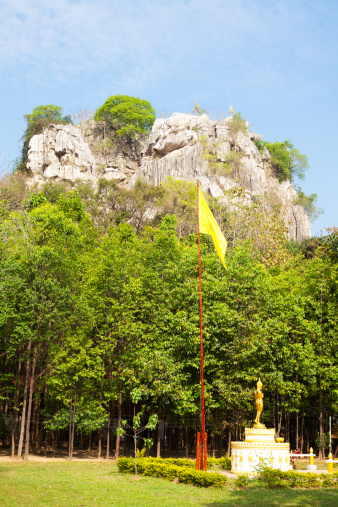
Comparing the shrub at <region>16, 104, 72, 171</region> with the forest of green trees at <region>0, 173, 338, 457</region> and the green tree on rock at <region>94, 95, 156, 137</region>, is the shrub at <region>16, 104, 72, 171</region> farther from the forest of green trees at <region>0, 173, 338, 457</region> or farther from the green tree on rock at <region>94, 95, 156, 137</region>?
the forest of green trees at <region>0, 173, 338, 457</region>

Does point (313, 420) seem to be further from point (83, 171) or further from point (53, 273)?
point (83, 171)

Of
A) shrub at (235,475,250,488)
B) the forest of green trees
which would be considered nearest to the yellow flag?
shrub at (235,475,250,488)

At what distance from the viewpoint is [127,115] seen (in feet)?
245

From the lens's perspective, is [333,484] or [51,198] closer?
[333,484]

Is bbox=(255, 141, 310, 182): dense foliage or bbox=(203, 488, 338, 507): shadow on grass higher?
Answer: bbox=(255, 141, 310, 182): dense foliage

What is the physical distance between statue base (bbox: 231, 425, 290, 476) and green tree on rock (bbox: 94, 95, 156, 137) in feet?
202

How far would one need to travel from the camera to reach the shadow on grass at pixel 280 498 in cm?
1163

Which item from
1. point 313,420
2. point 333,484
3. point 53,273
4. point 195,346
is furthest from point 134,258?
point 333,484

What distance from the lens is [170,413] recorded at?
26812mm

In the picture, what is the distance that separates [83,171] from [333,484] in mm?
60825

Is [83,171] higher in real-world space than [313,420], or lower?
higher

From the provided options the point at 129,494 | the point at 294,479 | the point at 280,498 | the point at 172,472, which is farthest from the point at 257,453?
the point at 129,494

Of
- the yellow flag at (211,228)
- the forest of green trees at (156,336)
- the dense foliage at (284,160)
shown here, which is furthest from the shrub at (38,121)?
the yellow flag at (211,228)

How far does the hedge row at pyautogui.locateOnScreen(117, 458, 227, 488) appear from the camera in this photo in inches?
575
